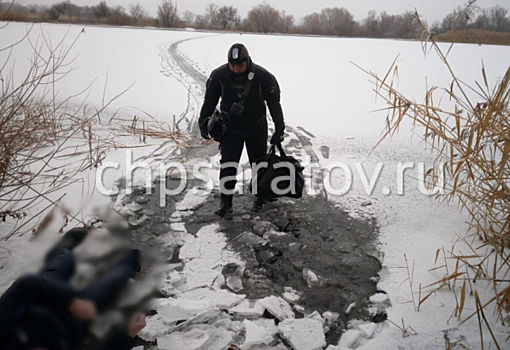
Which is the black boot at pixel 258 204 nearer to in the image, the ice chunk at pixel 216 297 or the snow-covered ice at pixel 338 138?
the snow-covered ice at pixel 338 138

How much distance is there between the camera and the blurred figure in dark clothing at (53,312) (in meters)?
1.79

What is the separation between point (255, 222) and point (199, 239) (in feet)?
1.99

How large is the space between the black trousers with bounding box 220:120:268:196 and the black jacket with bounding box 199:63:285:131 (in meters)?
0.06

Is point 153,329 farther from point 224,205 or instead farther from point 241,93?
point 241,93

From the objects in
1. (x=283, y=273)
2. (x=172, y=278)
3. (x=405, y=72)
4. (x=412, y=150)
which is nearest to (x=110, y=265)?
(x=172, y=278)

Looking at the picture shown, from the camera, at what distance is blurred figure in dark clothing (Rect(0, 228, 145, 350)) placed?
1.79 meters

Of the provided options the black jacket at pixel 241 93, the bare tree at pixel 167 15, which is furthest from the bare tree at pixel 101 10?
the black jacket at pixel 241 93

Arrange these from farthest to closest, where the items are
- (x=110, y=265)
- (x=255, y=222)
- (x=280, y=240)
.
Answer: (x=255, y=222), (x=280, y=240), (x=110, y=265)

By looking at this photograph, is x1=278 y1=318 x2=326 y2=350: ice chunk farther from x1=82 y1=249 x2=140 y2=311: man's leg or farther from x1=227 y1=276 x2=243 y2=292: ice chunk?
x1=82 y1=249 x2=140 y2=311: man's leg

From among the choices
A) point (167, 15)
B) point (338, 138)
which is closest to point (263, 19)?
point (167, 15)

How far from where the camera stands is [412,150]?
5871 mm

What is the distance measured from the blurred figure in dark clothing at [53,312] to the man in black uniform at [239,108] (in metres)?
1.78

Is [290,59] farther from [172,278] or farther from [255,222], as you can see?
[172,278]

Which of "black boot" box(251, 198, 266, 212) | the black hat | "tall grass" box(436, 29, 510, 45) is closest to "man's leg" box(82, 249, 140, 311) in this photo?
"black boot" box(251, 198, 266, 212)
